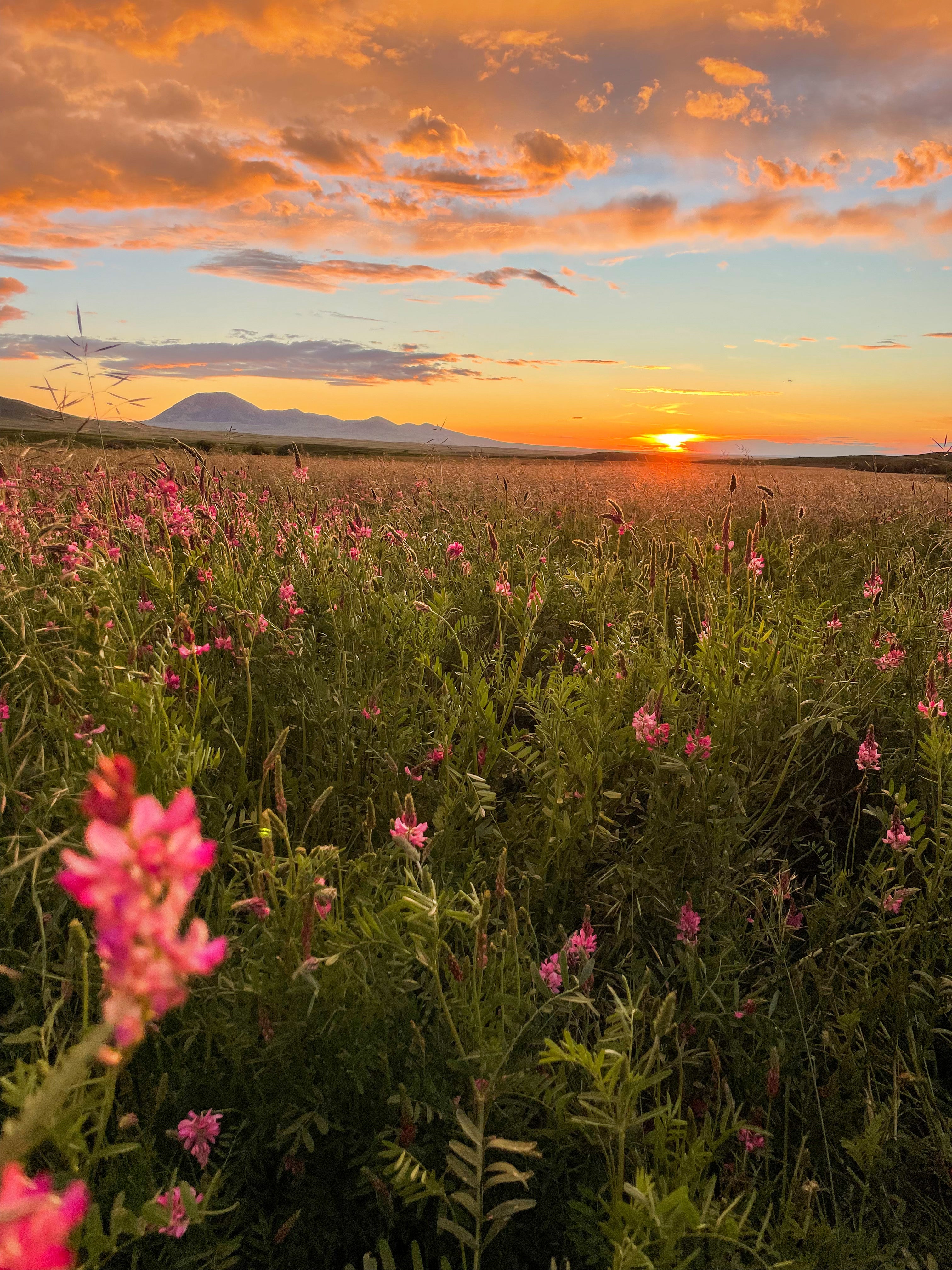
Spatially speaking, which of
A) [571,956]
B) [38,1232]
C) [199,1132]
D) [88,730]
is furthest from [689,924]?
[38,1232]

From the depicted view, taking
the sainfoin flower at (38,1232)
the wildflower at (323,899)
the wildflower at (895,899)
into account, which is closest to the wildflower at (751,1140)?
the wildflower at (895,899)

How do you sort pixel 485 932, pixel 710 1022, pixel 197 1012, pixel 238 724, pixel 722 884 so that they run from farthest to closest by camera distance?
1. pixel 238 724
2. pixel 722 884
3. pixel 710 1022
4. pixel 197 1012
5. pixel 485 932

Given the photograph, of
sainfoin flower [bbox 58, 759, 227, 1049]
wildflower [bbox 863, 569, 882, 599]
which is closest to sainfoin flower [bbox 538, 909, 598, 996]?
sainfoin flower [bbox 58, 759, 227, 1049]

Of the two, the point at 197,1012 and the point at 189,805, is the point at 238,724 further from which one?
the point at 189,805

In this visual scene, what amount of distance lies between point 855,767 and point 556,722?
1456 millimetres

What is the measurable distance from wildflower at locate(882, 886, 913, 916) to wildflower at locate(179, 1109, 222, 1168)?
1790 millimetres

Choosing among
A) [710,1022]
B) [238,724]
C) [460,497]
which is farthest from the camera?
[460,497]

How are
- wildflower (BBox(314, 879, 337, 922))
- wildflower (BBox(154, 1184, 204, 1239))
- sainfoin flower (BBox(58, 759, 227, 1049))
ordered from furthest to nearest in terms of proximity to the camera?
wildflower (BBox(314, 879, 337, 922)) → wildflower (BBox(154, 1184, 204, 1239)) → sainfoin flower (BBox(58, 759, 227, 1049))

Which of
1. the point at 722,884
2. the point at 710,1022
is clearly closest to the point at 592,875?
the point at 722,884

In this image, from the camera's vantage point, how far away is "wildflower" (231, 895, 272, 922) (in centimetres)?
141

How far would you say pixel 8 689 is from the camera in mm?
2598

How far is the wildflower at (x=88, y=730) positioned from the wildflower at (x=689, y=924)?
1.68 meters

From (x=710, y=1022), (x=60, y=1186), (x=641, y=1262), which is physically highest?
(x=60, y=1186)

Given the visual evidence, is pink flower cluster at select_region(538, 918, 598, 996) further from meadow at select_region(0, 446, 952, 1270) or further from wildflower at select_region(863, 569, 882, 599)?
wildflower at select_region(863, 569, 882, 599)
